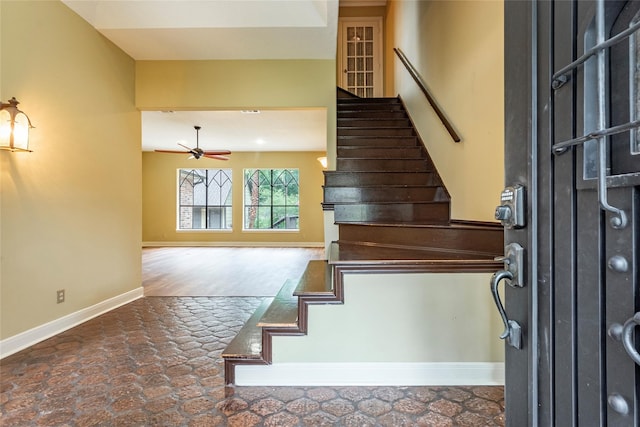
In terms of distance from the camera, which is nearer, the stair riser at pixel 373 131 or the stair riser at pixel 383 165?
the stair riser at pixel 383 165

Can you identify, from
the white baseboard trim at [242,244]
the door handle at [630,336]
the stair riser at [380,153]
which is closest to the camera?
the door handle at [630,336]

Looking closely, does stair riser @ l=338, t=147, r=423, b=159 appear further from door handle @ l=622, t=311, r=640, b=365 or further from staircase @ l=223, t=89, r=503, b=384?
door handle @ l=622, t=311, r=640, b=365

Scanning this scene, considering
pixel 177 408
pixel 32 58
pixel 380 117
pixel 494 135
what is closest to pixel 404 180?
pixel 494 135

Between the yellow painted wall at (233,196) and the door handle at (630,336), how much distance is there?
27.4ft

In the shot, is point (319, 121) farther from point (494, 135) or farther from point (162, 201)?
point (162, 201)

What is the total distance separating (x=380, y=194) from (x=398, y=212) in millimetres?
274

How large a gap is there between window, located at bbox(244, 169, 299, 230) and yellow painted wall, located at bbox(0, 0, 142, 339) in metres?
5.45

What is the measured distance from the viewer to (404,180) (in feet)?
11.1

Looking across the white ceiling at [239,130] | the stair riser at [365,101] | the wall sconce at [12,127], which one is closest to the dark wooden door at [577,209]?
the wall sconce at [12,127]

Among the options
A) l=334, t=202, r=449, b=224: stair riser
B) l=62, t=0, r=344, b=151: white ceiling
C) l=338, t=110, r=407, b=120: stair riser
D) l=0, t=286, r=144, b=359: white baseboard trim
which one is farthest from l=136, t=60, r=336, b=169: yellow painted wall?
l=0, t=286, r=144, b=359: white baseboard trim

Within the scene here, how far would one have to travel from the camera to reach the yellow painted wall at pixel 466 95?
207 cm

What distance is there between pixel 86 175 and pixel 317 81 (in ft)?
8.06

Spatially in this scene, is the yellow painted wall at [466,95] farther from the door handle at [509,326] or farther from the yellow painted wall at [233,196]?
the yellow painted wall at [233,196]

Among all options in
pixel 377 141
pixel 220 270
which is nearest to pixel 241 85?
pixel 377 141
